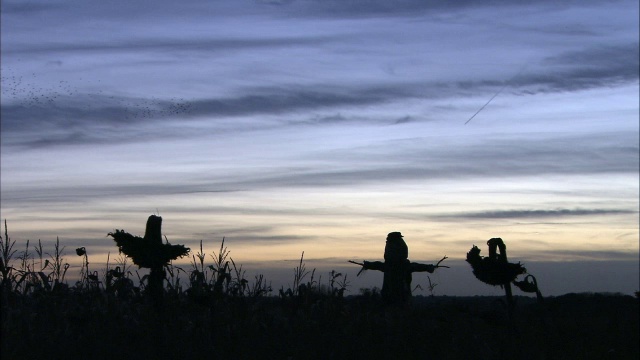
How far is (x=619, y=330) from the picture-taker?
1108 centimetres

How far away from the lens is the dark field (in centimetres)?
858

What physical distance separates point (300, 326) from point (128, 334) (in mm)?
2206

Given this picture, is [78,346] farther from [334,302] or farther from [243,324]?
[334,302]

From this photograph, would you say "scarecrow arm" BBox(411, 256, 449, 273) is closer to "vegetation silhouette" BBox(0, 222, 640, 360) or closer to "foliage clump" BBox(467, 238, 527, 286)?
"vegetation silhouette" BBox(0, 222, 640, 360)

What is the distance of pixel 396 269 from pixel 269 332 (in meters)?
6.64

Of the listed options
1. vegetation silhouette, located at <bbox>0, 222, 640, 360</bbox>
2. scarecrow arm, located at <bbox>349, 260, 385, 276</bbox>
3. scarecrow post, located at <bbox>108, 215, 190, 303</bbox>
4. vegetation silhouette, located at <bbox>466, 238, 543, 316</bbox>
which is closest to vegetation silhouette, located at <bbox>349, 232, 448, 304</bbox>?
scarecrow arm, located at <bbox>349, 260, 385, 276</bbox>

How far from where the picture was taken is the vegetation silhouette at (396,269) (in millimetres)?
15906

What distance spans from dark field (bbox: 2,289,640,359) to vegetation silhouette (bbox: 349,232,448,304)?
378 cm

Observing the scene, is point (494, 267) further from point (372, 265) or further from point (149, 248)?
point (372, 265)

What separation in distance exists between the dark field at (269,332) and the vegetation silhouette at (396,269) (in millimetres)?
3783

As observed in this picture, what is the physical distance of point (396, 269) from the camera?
52.6ft

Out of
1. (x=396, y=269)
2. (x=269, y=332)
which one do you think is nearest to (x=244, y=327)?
(x=269, y=332)

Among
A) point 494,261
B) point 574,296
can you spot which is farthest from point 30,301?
point 574,296

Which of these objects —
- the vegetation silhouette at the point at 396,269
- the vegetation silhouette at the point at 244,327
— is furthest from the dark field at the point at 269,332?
the vegetation silhouette at the point at 396,269
